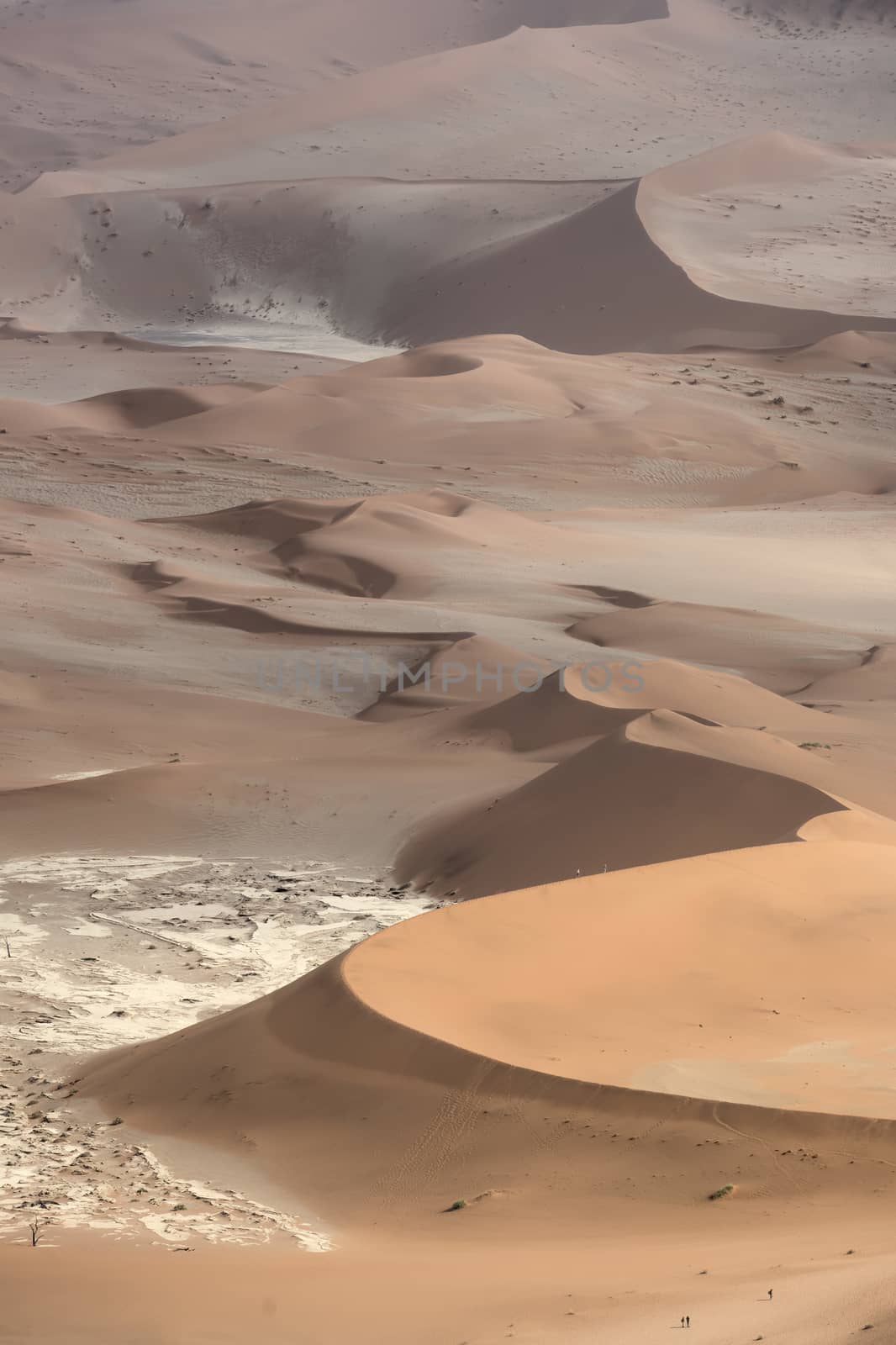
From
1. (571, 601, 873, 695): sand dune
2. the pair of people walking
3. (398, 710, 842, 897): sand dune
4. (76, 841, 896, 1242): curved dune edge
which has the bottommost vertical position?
(571, 601, 873, 695): sand dune

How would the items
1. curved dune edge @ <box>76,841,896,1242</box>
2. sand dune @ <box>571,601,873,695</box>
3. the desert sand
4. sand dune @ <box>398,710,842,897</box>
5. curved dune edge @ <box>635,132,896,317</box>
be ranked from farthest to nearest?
curved dune edge @ <box>635,132,896,317</box>
sand dune @ <box>571,601,873,695</box>
sand dune @ <box>398,710,842,897</box>
curved dune edge @ <box>76,841,896,1242</box>
the desert sand

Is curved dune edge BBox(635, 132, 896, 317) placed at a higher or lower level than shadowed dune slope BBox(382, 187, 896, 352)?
higher

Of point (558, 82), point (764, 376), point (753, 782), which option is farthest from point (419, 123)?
point (753, 782)

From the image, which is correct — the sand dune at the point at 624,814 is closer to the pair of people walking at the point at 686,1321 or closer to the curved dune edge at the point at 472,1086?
the curved dune edge at the point at 472,1086

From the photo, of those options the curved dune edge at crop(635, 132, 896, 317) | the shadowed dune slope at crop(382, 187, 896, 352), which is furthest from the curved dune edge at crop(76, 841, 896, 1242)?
the curved dune edge at crop(635, 132, 896, 317)

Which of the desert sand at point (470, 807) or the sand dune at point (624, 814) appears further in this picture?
the sand dune at point (624, 814)

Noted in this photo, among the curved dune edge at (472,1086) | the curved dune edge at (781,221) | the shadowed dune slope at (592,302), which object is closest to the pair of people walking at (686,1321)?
the curved dune edge at (472,1086)

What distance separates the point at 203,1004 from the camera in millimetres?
6785

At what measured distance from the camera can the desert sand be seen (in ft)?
12.9

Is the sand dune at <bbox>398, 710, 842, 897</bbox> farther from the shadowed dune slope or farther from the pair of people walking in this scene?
the shadowed dune slope

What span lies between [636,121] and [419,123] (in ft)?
23.0

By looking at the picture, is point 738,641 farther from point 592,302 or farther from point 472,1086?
point 592,302

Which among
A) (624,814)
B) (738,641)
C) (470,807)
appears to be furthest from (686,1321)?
(738,641)

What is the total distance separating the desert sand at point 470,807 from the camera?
3.94 meters
